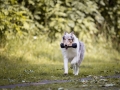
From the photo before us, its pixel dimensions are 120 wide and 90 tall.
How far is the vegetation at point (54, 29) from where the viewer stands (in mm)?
14906

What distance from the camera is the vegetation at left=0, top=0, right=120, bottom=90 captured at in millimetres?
14906

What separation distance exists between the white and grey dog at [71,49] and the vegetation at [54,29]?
3.64 metres

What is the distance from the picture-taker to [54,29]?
17453 millimetres

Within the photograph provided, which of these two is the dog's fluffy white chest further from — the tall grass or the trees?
the trees

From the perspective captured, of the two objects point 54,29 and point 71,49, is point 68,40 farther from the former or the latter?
point 54,29

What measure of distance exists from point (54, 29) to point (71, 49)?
302 inches

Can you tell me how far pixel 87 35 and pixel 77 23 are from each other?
79 cm

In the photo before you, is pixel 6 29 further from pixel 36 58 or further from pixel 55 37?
pixel 55 37

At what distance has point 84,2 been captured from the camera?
1789cm

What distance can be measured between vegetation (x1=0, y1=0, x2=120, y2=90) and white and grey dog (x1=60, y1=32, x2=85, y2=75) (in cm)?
364

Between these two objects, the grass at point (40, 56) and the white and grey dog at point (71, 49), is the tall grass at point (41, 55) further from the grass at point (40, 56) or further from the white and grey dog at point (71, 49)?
the white and grey dog at point (71, 49)

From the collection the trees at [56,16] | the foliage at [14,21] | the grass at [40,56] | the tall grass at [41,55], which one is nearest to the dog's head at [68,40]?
the grass at [40,56]

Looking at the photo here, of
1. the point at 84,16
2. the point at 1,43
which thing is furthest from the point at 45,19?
the point at 1,43

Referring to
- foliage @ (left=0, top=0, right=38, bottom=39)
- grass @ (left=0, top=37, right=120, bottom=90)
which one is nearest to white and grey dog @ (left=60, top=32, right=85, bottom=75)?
grass @ (left=0, top=37, right=120, bottom=90)
